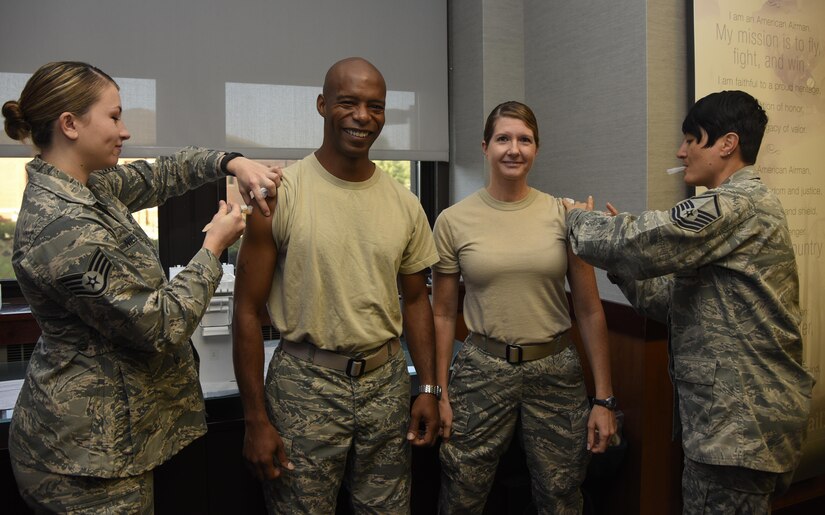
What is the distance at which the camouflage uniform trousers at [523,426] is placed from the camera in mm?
1874

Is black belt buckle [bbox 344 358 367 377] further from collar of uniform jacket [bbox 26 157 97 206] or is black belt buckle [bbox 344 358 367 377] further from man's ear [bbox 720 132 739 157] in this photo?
man's ear [bbox 720 132 739 157]

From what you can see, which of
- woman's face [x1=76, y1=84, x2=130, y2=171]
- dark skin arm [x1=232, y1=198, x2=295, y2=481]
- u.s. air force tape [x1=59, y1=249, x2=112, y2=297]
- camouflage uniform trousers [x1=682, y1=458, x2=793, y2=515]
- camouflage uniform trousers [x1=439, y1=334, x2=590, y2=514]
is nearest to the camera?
u.s. air force tape [x1=59, y1=249, x2=112, y2=297]

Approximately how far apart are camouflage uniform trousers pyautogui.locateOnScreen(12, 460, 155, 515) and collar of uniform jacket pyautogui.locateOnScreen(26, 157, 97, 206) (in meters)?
0.54

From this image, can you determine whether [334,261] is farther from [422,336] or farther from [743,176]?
[743,176]

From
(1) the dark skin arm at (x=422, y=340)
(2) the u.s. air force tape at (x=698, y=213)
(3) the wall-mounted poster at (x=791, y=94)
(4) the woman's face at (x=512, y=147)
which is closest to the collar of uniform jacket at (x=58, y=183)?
(1) the dark skin arm at (x=422, y=340)

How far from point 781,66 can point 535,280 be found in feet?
4.74

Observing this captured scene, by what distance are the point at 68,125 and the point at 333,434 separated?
883 mm

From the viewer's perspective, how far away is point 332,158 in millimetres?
1655

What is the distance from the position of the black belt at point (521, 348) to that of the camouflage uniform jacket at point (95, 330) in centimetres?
84

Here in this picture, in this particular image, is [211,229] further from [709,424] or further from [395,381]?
[709,424]

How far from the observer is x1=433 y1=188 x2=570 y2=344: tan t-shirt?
188 cm

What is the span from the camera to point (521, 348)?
1867mm

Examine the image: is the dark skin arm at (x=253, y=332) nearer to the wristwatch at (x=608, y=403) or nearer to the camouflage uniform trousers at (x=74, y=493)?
the camouflage uniform trousers at (x=74, y=493)

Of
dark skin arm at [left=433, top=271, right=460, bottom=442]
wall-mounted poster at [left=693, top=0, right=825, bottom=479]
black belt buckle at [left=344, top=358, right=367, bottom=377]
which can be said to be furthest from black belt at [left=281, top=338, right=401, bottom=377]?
wall-mounted poster at [left=693, top=0, right=825, bottom=479]
